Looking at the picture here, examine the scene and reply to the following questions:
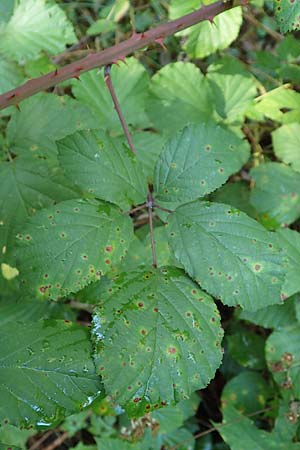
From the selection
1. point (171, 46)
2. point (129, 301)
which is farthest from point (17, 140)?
point (171, 46)

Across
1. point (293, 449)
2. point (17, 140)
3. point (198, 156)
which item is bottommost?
point (293, 449)

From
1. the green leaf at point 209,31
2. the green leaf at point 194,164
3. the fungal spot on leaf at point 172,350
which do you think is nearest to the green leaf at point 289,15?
the green leaf at point 194,164

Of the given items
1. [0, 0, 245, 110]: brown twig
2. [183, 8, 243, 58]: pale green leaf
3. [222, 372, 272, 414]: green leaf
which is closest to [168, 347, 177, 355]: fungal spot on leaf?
[0, 0, 245, 110]: brown twig

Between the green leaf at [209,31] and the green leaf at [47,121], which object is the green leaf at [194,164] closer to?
the green leaf at [47,121]

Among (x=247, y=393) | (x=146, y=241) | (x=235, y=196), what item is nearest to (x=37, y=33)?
(x=146, y=241)

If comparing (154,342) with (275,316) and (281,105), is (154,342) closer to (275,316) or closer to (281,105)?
(275,316)

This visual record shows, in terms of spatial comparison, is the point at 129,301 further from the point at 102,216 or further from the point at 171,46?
the point at 171,46
